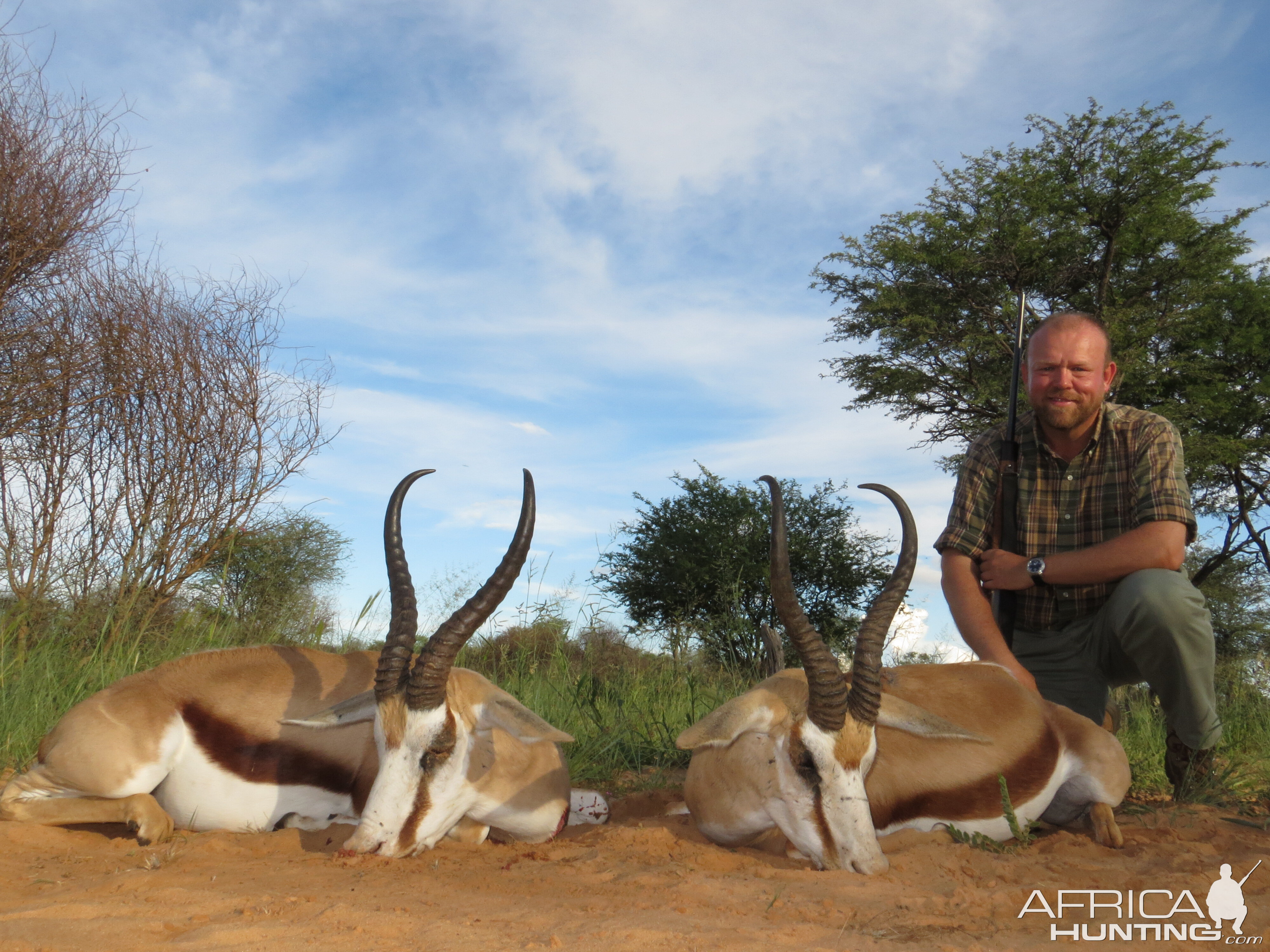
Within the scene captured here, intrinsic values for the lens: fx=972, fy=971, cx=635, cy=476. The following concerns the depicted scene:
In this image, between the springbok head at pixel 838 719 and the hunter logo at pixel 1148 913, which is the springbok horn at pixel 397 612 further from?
the hunter logo at pixel 1148 913

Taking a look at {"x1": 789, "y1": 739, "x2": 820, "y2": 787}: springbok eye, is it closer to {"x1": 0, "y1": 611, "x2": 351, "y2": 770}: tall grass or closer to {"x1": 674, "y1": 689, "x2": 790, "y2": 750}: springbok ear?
{"x1": 674, "y1": 689, "x2": 790, "y2": 750}: springbok ear

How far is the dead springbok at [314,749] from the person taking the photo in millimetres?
3652

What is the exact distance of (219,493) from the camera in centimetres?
990

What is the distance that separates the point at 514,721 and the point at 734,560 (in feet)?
43.7

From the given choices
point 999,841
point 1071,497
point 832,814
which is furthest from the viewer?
point 1071,497

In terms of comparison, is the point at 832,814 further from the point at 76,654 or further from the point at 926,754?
the point at 76,654

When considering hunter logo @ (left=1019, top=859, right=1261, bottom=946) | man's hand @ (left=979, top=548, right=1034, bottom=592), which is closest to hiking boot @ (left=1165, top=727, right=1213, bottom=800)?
man's hand @ (left=979, top=548, right=1034, bottom=592)

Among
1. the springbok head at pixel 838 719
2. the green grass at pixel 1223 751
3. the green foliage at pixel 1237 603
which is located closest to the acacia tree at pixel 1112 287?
the green foliage at pixel 1237 603

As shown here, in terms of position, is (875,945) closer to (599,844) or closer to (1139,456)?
Answer: (599,844)

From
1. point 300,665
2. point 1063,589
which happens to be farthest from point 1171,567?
point 300,665

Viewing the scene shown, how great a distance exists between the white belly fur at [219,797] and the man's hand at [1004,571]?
10.6 ft

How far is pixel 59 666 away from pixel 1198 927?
6.78 m

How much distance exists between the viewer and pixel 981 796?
3.75 m

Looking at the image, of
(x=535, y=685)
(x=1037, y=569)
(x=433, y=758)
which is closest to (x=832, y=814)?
(x=433, y=758)
